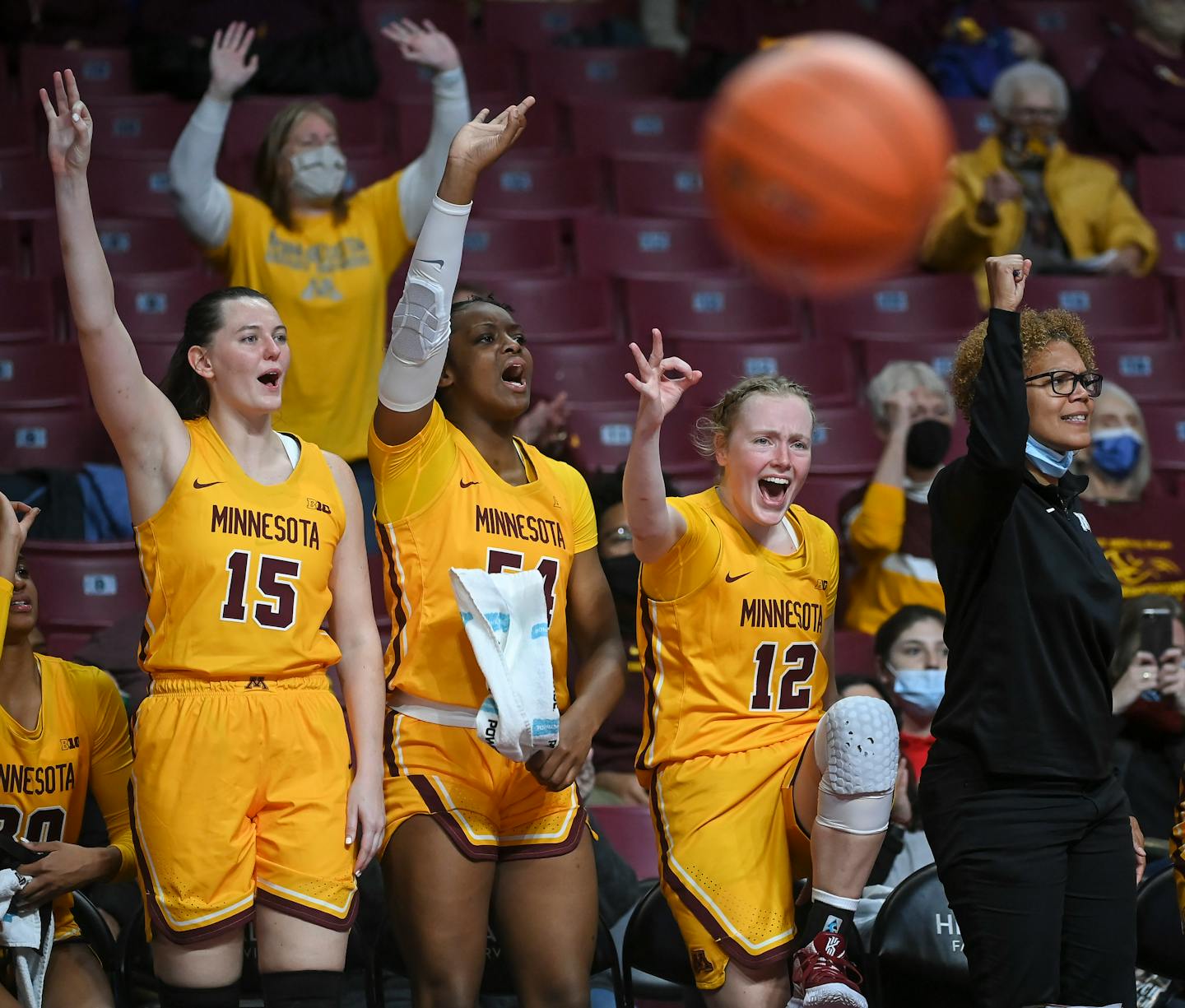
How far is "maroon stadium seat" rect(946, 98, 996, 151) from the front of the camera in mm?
7617

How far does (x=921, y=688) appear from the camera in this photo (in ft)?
15.0

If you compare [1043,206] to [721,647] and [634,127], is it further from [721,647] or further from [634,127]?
[721,647]

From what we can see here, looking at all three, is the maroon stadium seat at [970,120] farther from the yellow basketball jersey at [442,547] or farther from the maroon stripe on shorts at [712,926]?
the maroon stripe on shorts at [712,926]

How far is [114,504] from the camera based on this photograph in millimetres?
5480

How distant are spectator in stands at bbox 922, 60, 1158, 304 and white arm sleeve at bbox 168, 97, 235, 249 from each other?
301 cm

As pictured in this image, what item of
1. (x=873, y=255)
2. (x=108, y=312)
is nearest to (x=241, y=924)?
(x=108, y=312)

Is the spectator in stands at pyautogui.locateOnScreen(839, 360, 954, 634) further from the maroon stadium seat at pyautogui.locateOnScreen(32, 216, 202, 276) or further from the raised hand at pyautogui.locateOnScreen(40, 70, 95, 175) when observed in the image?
the maroon stadium seat at pyautogui.locateOnScreen(32, 216, 202, 276)

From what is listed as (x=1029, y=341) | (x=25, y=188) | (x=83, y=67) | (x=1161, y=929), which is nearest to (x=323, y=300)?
(x=25, y=188)

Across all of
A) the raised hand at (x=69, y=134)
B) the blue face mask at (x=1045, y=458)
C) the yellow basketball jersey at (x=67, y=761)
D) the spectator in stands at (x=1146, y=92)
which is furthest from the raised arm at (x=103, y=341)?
the spectator in stands at (x=1146, y=92)

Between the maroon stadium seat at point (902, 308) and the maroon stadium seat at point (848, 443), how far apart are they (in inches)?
26.1

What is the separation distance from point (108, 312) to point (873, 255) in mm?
1462

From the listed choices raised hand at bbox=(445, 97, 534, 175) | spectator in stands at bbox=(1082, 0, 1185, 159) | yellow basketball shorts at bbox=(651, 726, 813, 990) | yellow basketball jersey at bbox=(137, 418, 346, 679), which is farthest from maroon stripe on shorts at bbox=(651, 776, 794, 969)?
spectator in stands at bbox=(1082, 0, 1185, 159)

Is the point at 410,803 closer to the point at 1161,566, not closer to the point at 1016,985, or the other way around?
the point at 1016,985

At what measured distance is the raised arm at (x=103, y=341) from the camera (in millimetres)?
3186
